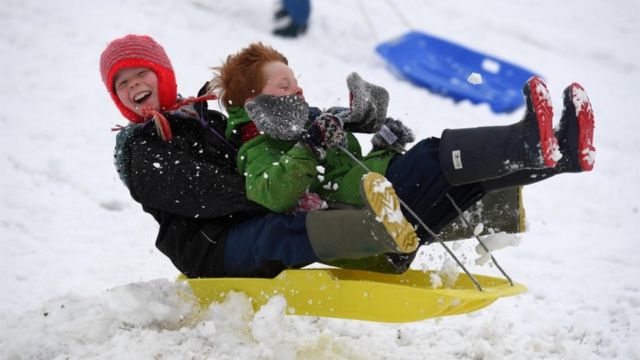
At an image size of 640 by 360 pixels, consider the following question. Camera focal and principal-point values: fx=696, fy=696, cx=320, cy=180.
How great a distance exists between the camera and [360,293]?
2514 mm

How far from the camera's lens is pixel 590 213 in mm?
4879

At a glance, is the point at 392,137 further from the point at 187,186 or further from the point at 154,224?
the point at 154,224

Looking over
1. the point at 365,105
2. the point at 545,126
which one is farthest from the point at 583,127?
the point at 365,105

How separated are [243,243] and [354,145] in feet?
2.16

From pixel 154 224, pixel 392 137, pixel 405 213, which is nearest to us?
pixel 405 213

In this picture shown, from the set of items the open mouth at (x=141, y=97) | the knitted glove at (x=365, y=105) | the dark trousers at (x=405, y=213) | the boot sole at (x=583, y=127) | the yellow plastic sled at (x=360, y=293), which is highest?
the open mouth at (x=141, y=97)

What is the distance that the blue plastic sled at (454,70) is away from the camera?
6.87 metres

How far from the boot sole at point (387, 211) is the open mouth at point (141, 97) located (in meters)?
1.25

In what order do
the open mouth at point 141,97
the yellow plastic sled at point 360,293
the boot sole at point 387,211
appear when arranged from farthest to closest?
1. the open mouth at point 141,97
2. the yellow plastic sled at point 360,293
3. the boot sole at point 387,211

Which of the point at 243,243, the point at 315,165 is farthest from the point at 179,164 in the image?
the point at 315,165

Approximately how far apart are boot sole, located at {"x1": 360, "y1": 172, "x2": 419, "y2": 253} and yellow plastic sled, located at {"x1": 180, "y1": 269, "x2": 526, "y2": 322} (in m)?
0.24

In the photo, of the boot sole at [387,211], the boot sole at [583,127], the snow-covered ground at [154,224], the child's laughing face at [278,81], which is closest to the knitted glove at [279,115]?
the child's laughing face at [278,81]

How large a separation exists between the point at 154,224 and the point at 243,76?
5.97 feet

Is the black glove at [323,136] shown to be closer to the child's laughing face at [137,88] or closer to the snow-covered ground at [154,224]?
the snow-covered ground at [154,224]
